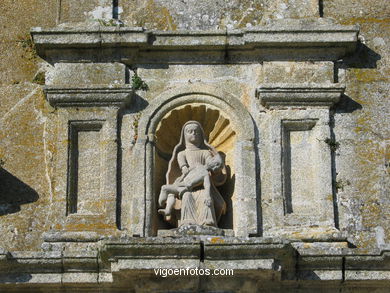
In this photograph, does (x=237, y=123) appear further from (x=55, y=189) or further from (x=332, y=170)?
(x=55, y=189)

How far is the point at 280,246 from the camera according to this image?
12.9 metres

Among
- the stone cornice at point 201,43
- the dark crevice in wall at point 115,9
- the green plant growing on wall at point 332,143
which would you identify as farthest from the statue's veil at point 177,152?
the dark crevice in wall at point 115,9

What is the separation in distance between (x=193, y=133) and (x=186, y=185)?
2.14 feet

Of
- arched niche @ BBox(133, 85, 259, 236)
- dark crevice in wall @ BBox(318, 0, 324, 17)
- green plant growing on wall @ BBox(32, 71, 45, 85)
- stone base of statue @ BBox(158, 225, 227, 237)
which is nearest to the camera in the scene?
stone base of statue @ BBox(158, 225, 227, 237)

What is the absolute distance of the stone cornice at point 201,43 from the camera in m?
14.6

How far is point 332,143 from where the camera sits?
46.8 ft

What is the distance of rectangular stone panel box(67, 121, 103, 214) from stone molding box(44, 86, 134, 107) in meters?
0.23

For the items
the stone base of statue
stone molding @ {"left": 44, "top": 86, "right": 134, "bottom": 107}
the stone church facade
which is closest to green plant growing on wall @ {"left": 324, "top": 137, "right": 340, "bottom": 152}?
the stone church facade

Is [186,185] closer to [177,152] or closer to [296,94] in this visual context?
[177,152]

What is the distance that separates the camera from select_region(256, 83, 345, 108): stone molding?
14.3 metres

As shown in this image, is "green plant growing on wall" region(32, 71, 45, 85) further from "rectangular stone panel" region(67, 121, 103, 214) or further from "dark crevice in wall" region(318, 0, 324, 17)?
"dark crevice in wall" region(318, 0, 324, 17)

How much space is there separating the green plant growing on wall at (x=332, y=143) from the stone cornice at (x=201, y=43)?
99 centimetres

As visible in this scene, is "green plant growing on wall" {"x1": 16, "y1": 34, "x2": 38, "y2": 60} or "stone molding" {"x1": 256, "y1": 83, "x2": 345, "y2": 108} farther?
"green plant growing on wall" {"x1": 16, "y1": 34, "x2": 38, "y2": 60}

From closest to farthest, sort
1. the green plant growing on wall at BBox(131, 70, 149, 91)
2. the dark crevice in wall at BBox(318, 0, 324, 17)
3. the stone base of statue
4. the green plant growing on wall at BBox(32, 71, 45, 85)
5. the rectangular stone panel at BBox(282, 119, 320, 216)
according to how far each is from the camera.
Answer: the stone base of statue < the rectangular stone panel at BBox(282, 119, 320, 216) < the green plant growing on wall at BBox(131, 70, 149, 91) < the green plant growing on wall at BBox(32, 71, 45, 85) < the dark crevice in wall at BBox(318, 0, 324, 17)
